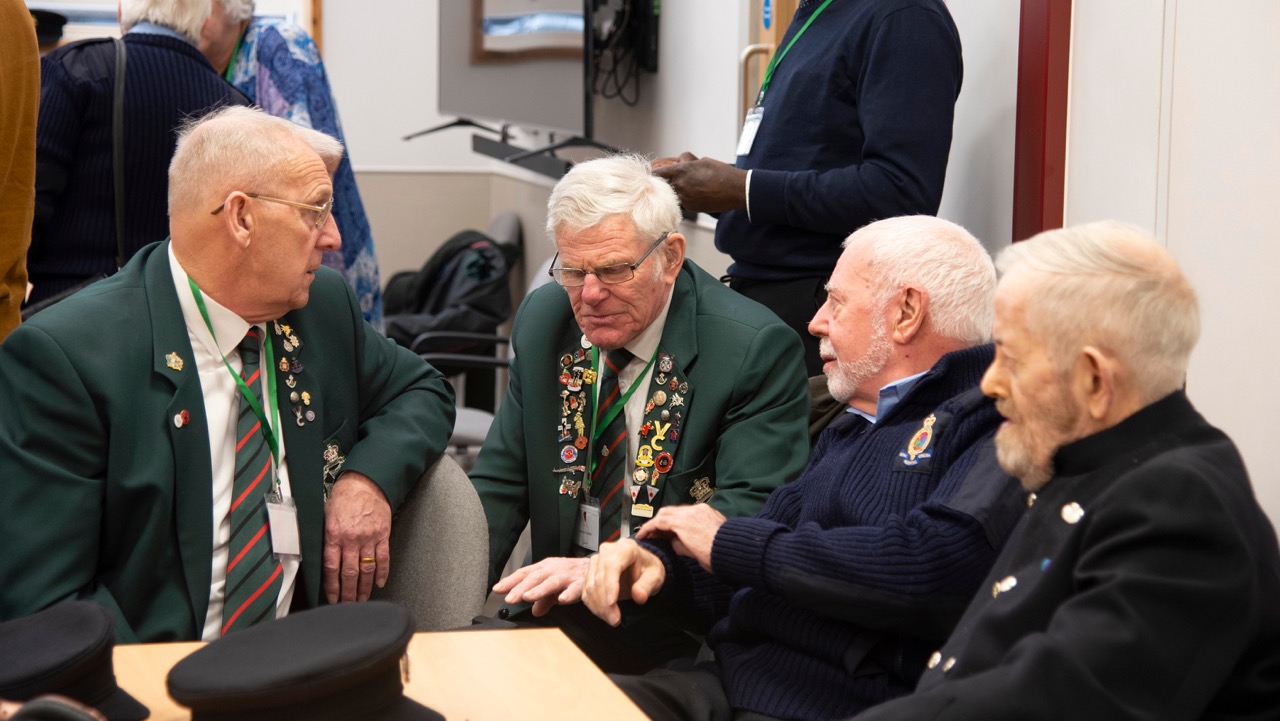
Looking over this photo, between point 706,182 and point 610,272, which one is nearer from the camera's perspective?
point 610,272

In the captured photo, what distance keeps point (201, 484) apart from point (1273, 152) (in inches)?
76.7

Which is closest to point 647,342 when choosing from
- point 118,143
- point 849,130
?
point 849,130

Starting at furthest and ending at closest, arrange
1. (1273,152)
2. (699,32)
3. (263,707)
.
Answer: (699,32)
(1273,152)
(263,707)

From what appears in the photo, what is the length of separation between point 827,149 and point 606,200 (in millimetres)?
647

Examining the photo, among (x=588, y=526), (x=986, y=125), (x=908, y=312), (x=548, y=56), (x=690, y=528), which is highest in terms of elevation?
(x=548, y=56)

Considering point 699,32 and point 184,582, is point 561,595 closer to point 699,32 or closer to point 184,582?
point 184,582

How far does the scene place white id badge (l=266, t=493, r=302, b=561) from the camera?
2.13m

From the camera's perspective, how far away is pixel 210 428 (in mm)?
2115

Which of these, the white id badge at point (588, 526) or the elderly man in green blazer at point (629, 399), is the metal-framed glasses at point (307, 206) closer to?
the elderly man in green blazer at point (629, 399)

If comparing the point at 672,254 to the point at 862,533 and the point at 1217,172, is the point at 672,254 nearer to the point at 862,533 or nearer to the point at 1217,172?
the point at 862,533

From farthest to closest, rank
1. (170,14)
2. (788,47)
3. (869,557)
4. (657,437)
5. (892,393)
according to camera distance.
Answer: (170,14)
(788,47)
(657,437)
(892,393)
(869,557)

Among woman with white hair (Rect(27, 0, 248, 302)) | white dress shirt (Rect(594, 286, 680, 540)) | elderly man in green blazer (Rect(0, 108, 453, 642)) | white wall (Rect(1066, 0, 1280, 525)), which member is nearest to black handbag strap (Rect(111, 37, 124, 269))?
woman with white hair (Rect(27, 0, 248, 302))

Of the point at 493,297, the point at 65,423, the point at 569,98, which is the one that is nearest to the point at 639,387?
the point at 65,423

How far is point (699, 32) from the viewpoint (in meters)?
4.39
